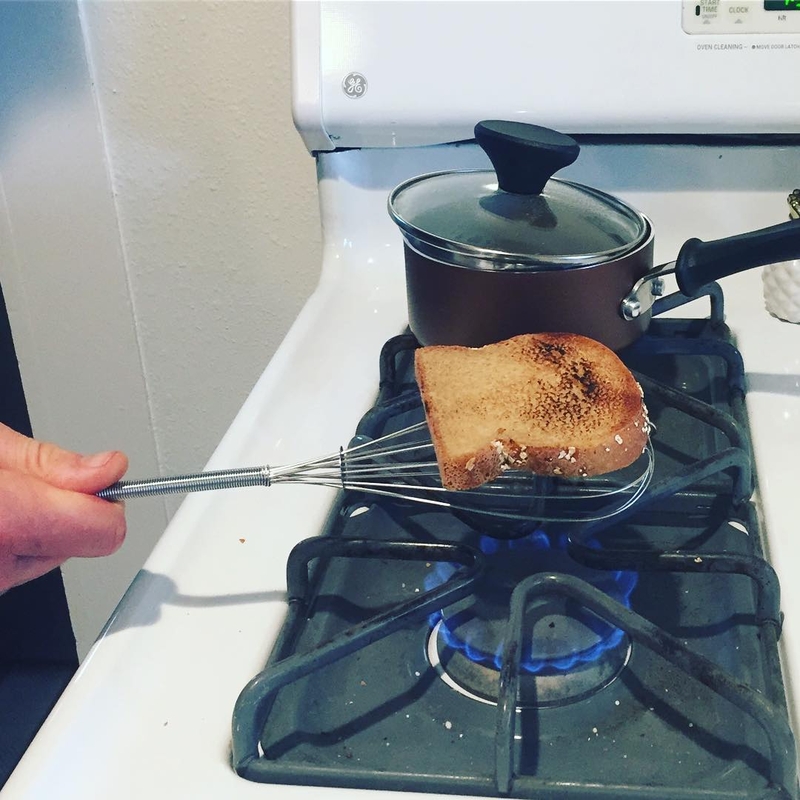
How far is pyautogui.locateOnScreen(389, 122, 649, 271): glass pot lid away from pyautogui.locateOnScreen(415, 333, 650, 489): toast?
0.05 m

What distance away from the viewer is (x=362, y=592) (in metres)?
0.40

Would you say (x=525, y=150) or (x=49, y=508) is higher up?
(x=525, y=150)

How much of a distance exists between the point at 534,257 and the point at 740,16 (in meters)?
0.26

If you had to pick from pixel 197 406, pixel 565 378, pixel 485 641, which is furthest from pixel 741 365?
pixel 197 406

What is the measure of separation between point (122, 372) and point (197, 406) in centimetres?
10

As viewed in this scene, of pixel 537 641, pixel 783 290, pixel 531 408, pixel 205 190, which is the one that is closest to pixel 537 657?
pixel 537 641

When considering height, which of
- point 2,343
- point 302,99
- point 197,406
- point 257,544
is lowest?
point 197,406

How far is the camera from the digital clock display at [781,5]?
546 mm

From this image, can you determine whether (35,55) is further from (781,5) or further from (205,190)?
(781,5)

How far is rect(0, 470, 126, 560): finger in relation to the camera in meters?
0.33

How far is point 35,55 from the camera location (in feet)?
2.67

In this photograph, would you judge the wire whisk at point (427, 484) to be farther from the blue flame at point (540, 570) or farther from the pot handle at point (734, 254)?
the pot handle at point (734, 254)

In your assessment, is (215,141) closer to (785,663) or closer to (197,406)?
(197,406)

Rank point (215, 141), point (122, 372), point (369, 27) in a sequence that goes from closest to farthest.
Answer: point (369, 27)
point (215, 141)
point (122, 372)
